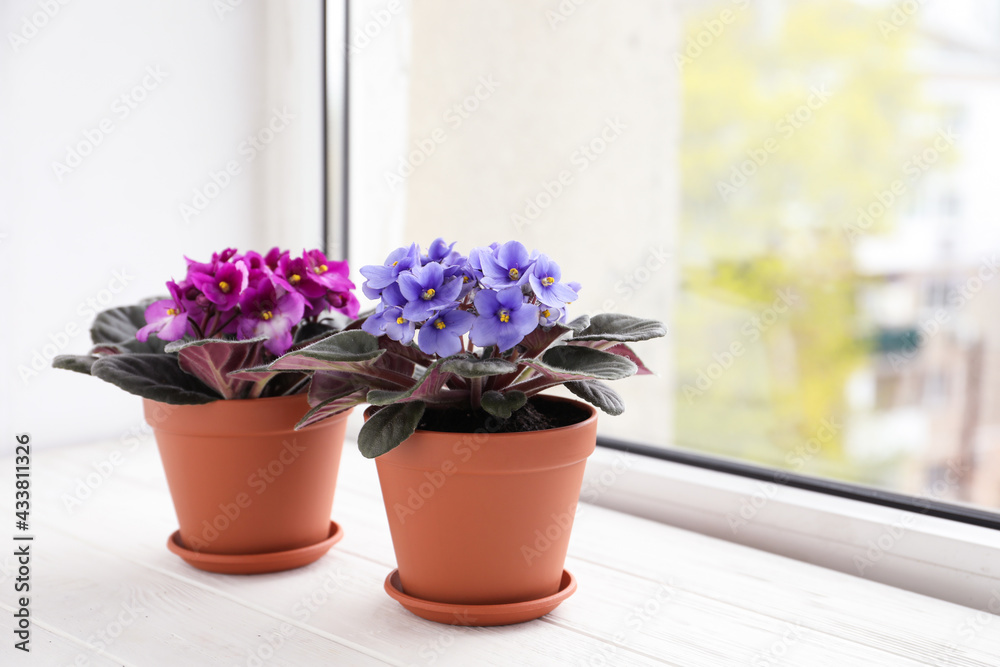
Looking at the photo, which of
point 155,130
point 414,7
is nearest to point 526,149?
point 414,7

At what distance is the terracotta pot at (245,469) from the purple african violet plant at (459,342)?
0.12 meters

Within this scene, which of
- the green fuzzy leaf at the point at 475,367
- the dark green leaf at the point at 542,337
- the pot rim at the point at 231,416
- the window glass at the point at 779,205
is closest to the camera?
the green fuzzy leaf at the point at 475,367

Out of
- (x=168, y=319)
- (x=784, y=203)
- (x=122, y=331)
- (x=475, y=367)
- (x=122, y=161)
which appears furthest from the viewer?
(x=784, y=203)

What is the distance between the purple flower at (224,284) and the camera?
2.69ft

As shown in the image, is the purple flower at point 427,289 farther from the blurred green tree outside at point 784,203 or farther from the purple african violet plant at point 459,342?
the blurred green tree outside at point 784,203

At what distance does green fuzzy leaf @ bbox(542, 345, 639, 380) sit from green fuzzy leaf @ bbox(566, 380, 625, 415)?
33 mm

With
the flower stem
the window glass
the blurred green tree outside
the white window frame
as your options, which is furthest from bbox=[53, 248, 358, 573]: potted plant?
the blurred green tree outside

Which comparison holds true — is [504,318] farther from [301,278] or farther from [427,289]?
[301,278]

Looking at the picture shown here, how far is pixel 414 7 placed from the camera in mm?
2523

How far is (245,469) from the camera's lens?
0.87 metres

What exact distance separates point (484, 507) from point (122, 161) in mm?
1100

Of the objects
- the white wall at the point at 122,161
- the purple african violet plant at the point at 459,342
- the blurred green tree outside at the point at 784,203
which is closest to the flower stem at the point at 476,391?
the purple african violet plant at the point at 459,342

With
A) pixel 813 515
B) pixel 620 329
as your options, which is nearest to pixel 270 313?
pixel 620 329

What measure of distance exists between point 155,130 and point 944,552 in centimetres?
146
